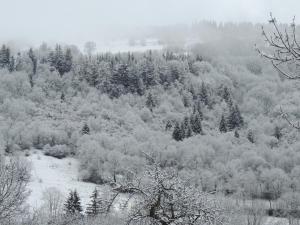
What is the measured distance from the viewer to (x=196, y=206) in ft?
35.7

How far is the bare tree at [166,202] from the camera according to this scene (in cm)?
1088

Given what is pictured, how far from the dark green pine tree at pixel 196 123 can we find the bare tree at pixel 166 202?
129526mm

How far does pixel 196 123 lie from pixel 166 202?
13254 cm

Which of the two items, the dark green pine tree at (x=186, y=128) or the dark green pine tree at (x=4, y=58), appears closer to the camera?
the dark green pine tree at (x=186, y=128)

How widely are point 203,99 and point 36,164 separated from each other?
71232 mm

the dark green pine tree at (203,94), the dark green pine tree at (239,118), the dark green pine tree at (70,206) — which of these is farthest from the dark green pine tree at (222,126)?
the dark green pine tree at (70,206)

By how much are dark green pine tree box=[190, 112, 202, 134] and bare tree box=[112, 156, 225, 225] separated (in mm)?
129526

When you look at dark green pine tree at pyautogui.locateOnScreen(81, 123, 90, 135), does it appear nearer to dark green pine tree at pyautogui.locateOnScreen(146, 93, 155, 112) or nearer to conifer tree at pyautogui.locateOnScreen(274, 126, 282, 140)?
dark green pine tree at pyautogui.locateOnScreen(146, 93, 155, 112)

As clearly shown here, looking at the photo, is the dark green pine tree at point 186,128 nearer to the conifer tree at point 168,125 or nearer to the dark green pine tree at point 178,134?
the dark green pine tree at point 178,134

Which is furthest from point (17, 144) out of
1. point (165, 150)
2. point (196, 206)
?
point (196, 206)

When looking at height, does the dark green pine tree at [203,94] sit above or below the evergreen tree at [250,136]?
above

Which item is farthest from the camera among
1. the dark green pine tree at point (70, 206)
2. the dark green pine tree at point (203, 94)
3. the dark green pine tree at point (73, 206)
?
the dark green pine tree at point (203, 94)

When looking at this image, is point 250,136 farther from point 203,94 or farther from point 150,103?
A: point 150,103

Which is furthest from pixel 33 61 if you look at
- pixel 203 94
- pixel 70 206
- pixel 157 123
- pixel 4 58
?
pixel 70 206
